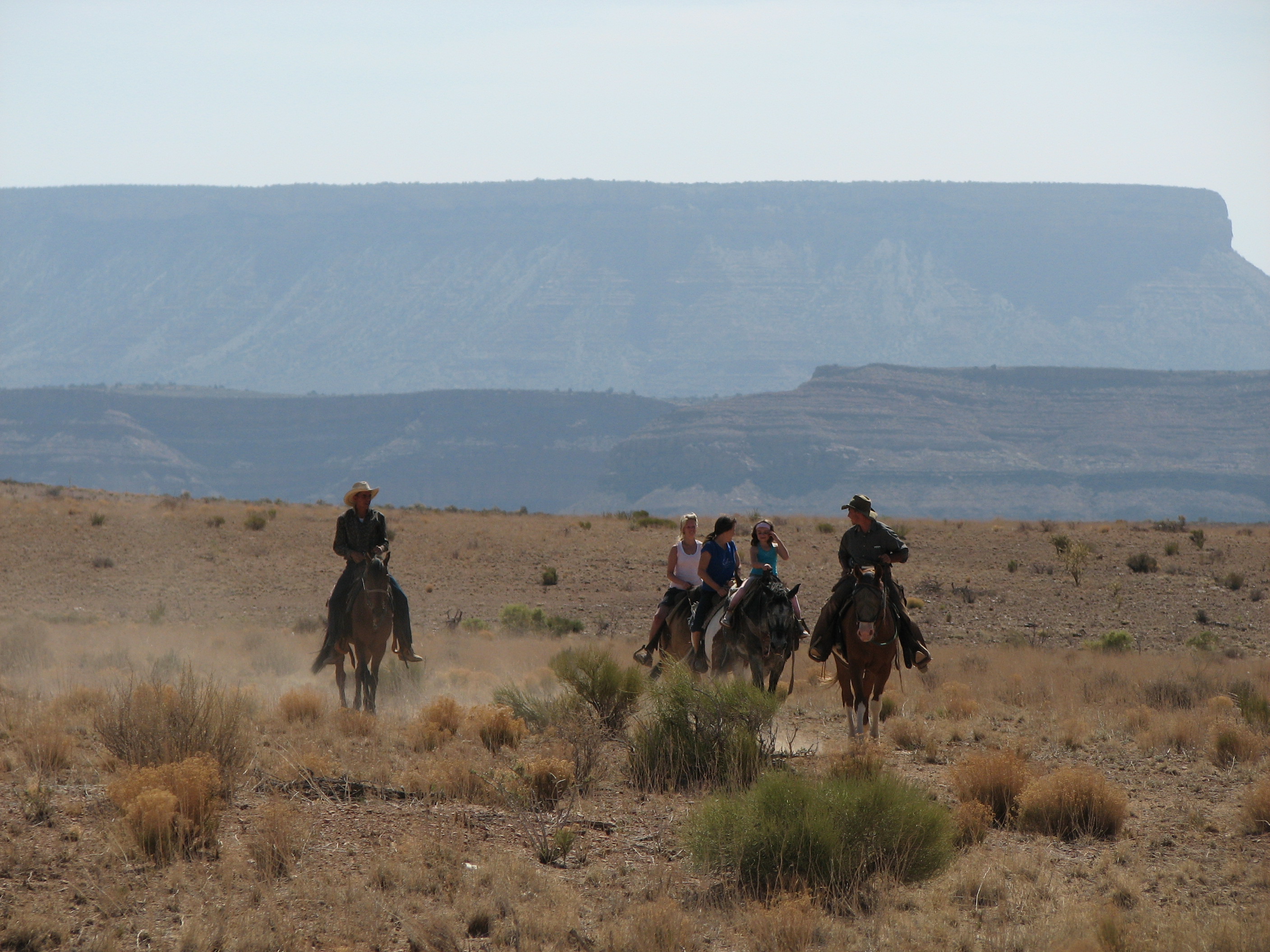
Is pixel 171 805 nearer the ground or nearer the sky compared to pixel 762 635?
nearer the ground

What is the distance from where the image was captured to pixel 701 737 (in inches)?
415

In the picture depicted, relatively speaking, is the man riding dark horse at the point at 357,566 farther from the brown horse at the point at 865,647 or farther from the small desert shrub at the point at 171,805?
the small desert shrub at the point at 171,805

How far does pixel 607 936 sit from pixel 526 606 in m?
22.3

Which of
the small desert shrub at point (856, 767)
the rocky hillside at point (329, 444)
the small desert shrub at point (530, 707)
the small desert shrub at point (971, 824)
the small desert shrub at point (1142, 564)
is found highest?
the rocky hillside at point (329, 444)

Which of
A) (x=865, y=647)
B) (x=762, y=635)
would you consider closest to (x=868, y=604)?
(x=865, y=647)

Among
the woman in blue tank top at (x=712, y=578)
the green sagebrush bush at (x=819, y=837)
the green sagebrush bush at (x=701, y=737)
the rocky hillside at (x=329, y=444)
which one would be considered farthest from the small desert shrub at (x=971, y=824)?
the rocky hillside at (x=329, y=444)

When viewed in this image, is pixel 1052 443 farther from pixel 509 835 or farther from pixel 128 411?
pixel 509 835

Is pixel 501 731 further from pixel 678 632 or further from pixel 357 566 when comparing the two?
pixel 357 566

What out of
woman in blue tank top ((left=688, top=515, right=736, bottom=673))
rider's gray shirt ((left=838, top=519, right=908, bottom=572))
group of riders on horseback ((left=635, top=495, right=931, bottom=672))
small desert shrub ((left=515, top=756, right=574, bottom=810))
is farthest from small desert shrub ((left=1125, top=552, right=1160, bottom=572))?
small desert shrub ((left=515, top=756, right=574, bottom=810))

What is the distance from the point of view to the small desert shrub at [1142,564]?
34.9 m

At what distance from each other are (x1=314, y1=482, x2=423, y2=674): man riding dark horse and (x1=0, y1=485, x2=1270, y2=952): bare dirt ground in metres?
0.87

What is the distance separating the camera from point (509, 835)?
8.83 m

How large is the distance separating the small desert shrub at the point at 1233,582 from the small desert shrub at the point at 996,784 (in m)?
24.7

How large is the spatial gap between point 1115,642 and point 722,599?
13384 millimetres
